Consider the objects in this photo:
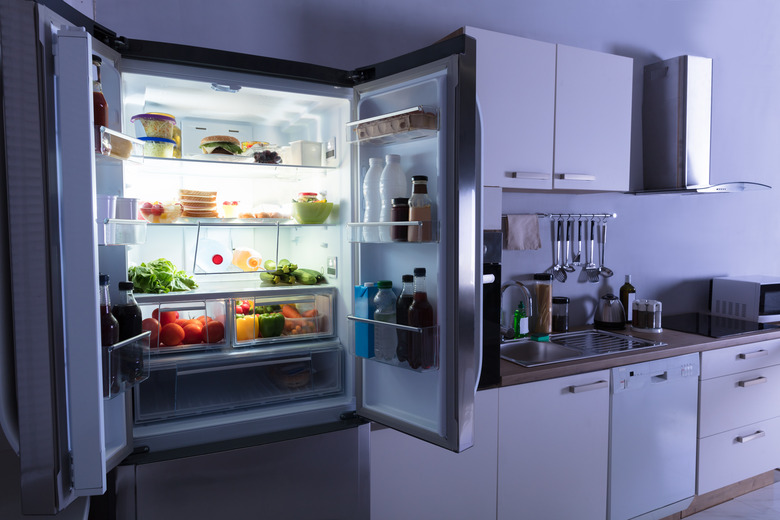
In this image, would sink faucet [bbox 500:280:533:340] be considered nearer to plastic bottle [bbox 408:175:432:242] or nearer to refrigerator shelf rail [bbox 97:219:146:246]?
plastic bottle [bbox 408:175:432:242]

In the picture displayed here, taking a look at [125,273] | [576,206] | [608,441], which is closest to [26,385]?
[125,273]

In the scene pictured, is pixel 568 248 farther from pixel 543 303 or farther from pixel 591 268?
pixel 543 303

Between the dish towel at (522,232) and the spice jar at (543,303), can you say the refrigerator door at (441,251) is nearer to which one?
the dish towel at (522,232)

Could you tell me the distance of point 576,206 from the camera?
9.34ft

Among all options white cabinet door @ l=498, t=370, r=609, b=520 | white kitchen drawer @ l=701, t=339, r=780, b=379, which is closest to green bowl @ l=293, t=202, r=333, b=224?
white cabinet door @ l=498, t=370, r=609, b=520

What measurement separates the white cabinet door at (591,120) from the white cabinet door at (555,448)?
87 cm

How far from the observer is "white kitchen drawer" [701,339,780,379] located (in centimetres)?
246

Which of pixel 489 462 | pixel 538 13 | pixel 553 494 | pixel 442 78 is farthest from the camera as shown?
pixel 538 13

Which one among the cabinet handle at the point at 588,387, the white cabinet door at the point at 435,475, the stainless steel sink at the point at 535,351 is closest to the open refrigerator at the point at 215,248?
the white cabinet door at the point at 435,475

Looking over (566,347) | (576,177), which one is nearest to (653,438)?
(566,347)

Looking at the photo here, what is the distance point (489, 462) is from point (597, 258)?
4.79 feet

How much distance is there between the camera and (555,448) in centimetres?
209

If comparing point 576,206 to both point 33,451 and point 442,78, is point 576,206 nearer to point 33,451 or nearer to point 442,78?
point 442,78

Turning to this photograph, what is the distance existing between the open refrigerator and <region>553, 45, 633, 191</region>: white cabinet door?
0.97 metres
